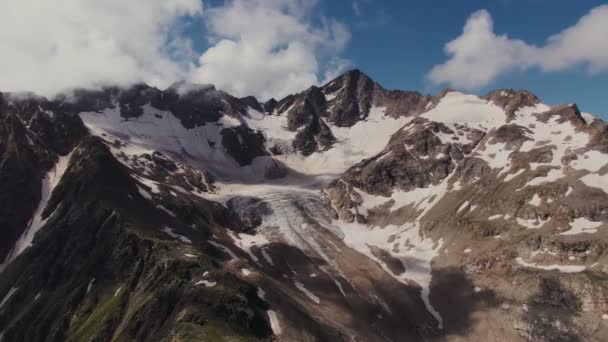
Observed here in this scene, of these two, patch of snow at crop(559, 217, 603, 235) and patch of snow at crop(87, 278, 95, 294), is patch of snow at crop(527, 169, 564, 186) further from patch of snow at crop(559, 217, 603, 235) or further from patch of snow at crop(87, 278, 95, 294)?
patch of snow at crop(87, 278, 95, 294)

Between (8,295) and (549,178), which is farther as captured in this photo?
(549,178)

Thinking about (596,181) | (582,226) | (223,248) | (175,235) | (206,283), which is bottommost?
(223,248)

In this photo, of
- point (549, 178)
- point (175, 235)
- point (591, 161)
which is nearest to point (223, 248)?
point (175, 235)

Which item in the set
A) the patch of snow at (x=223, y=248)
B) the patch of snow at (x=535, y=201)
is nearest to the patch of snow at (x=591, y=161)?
the patch of snow at (x=535, y=201)

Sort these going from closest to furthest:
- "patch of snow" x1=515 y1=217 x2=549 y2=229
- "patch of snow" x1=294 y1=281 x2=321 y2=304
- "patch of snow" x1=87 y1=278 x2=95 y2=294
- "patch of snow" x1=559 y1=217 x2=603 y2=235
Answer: "patch of snow" x1=294 y1=281 x2=321 y2=304 < "patch of snow" x1=87 y1=278 x2=95 y2=294 < "patch of snow" x1=559 y1=217 x2=603 y2=235 < "patch of snow" x1=515 y1=217 x2=549 y2=229

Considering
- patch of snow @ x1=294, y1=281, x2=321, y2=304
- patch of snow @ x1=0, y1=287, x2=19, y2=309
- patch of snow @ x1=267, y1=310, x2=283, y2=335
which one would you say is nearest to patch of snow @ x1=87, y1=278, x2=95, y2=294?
patch of snow @ x1=0, y1=287, x2=19, y2=309

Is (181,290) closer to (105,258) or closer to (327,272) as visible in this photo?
(105,258)

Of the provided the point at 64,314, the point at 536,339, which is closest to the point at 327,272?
the point at 536,339

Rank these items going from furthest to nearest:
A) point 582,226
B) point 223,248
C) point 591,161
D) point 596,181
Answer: point 591,161 < point 223,248 < point 596,181 < point 582,226

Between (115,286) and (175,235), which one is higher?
(175,235)

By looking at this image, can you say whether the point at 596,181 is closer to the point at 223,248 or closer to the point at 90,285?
the point at 223,248

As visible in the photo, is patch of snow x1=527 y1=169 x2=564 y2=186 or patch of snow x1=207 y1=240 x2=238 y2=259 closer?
patch of snow x1=207 y1=240 x2=238 y2=259

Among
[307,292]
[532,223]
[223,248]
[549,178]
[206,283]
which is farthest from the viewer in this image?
[549,178]

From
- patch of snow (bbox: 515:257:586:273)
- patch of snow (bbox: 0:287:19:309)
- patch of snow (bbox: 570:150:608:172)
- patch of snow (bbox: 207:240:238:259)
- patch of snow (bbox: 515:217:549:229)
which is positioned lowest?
patch of snow (bbox: 0:287:19:309)
